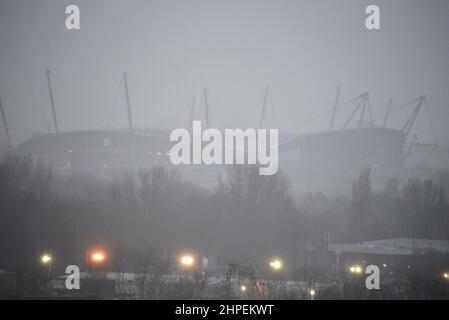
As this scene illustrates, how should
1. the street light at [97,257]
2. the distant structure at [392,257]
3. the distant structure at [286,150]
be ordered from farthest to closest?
the distant structure at [286,150]
the distant structure at [392,257]
the street light at [97,257]

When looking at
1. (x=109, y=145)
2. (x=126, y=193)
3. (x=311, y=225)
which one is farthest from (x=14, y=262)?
(x=109, y=145)

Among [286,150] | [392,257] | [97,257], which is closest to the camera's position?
[97,257]

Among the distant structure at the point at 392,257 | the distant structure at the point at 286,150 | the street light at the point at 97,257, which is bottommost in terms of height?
the street light at the point at 97,257

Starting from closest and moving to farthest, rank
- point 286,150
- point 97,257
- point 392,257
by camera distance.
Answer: point 97,257, point 392,257, point 286,150

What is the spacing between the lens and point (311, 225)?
28.0 m

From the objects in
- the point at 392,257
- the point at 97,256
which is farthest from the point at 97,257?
the point at 392,257

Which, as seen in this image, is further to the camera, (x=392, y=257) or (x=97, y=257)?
(x=392, y=257)

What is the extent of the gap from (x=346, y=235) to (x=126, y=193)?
43.0 feet

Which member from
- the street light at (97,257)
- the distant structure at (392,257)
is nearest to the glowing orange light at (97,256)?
the street light at (97,257)

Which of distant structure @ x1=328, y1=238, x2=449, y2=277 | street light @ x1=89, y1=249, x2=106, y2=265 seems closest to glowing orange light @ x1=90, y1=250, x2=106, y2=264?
street light @ x1=89, y1=249, x2=106, y2=265

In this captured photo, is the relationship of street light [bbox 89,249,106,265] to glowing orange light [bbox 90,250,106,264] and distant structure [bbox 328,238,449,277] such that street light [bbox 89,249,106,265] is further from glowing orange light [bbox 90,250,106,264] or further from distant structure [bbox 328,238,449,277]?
distant structure [bbox 328,238,449,277]

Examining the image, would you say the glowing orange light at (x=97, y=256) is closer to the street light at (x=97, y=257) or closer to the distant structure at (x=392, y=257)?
the street light at (x=97, y=257)

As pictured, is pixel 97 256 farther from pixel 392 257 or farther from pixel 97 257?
pixel 392 257

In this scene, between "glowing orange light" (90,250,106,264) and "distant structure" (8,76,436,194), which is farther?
"distant structure" (8,76,436,194)
